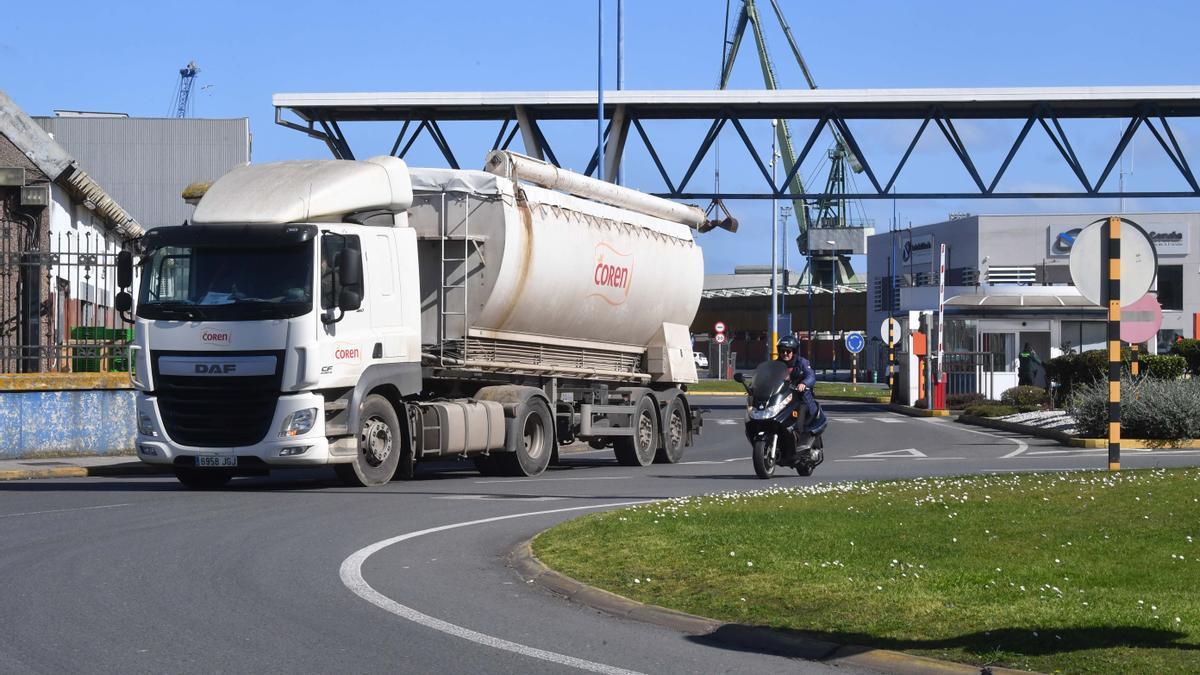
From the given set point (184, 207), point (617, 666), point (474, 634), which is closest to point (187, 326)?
point (474, 634)

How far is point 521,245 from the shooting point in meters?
19.8

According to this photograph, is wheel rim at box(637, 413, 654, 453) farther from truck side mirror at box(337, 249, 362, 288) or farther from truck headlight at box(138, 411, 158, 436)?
truck headlight at box(138, 411, 158, 436)

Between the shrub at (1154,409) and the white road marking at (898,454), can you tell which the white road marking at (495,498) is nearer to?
A: the white road marking at (898,454)

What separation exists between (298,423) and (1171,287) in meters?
71.0

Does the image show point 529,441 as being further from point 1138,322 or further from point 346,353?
point 1138,322

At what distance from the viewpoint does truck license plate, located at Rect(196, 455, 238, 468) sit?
54.7 feet

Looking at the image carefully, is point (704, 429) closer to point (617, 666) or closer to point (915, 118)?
point (915, 118)

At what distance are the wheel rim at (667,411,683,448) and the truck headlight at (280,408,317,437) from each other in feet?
28.0

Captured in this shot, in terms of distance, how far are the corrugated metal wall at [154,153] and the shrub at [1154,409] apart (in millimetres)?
43323

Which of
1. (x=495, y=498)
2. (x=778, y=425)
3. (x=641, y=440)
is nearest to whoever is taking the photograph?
(x=495, y=498)

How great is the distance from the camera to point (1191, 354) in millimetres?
34281

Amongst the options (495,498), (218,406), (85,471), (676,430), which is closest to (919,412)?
(676,430)

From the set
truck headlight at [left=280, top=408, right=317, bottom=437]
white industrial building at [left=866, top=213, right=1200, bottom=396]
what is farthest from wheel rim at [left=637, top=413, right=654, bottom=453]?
white industrial building at [left=866, top=213, right=1200, bottom=396]

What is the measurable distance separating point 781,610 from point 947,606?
88cm
